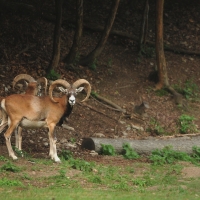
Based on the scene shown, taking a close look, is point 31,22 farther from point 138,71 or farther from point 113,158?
point 113,158

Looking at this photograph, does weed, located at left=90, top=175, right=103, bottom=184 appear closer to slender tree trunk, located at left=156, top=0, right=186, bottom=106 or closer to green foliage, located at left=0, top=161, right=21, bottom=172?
green foliage, located at left=0, top=161, right=21, bottom=172

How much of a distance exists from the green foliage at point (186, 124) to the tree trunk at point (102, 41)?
12.7 feet

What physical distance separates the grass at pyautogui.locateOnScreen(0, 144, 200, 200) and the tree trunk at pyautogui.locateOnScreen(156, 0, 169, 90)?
6.62m

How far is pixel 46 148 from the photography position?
16391mm

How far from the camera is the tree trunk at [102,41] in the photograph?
69.4ft

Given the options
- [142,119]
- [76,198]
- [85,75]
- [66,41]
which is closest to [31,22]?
[66,41]

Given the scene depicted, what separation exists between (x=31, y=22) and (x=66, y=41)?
154 centimetres

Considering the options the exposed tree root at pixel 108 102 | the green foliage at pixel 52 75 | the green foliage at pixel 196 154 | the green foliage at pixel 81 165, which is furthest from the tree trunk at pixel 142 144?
the green foliage at pixel 52 75

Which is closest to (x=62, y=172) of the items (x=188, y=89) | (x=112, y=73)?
(x=112, y=73)

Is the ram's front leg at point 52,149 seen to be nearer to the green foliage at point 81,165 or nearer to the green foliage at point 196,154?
the green foliage at point 81,165

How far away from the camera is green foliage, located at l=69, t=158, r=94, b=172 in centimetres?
1399

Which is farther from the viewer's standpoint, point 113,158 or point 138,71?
point 138,71

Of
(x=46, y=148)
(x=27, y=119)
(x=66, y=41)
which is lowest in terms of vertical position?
(x=46, y=148)

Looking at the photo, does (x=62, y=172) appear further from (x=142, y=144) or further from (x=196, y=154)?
(x=196, y=154)
